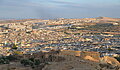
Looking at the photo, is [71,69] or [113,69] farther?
[113,69]

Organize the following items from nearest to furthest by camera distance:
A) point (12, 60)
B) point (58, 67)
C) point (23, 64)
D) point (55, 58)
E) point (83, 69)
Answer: point (83, 69), point (58, 67), point (23, 64), point (55, 58), point (12, 60)

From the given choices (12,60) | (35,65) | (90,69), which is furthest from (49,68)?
(12,60)

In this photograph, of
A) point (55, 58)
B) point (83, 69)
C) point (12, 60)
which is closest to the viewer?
point (83, 69)

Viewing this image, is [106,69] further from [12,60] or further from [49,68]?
[12,60]

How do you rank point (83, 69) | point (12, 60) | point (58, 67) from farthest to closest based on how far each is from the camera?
point (12, 60), point (58, 67), point (83, 69)

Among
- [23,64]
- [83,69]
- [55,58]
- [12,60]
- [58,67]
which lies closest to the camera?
[83,69]

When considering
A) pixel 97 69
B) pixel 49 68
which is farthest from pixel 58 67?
pixel 97 69

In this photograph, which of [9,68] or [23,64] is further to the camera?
[23,64]

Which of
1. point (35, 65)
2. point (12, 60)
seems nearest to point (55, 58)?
point (35, 65)

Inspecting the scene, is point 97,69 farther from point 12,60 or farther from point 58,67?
point 12,60
